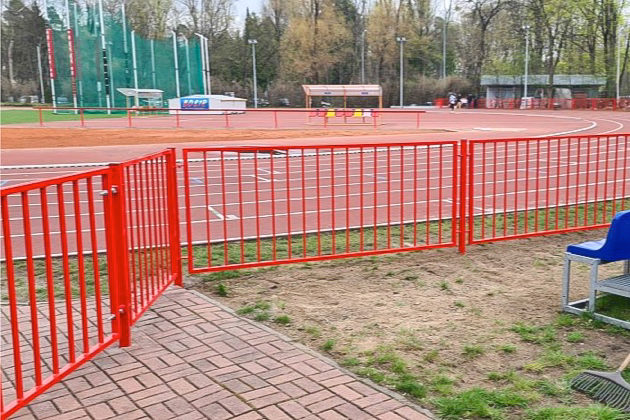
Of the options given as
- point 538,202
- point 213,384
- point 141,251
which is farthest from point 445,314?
point 538,202

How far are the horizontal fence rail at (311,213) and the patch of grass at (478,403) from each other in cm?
321

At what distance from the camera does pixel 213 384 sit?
399 centimetres

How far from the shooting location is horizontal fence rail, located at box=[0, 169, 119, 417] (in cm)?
341

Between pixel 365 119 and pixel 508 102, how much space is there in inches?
1281

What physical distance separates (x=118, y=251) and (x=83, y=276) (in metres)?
0.37

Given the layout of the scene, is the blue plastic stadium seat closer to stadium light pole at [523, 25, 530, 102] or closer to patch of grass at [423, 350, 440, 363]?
patch of grass at [423, 350, 440, 363]

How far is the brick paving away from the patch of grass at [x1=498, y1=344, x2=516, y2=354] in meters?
1.13

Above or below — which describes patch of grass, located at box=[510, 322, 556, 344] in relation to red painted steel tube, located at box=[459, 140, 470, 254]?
below

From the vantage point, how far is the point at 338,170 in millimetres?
15766

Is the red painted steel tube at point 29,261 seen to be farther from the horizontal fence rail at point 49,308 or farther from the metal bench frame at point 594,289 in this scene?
the metal bench frame at point 594,289

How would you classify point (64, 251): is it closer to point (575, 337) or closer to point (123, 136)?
point (575, 337)

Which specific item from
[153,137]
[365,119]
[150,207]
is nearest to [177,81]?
[365,119]

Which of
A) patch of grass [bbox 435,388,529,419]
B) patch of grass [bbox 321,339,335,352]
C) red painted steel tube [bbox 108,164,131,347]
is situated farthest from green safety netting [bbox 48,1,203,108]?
patch of grass [bbox 435,388,529,419]

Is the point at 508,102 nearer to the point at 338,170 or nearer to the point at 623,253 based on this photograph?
the point at 338,170
